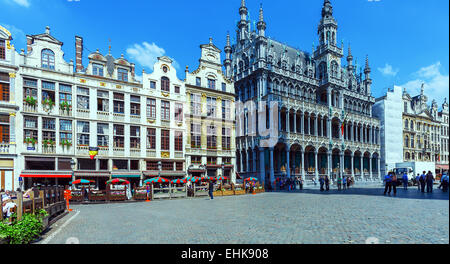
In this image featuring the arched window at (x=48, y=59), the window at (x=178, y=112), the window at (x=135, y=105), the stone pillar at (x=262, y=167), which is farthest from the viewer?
the stone pillar at (x=262, y=167)

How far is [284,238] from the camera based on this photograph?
7734mm

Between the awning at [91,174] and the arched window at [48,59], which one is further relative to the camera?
the awning at [91,174]

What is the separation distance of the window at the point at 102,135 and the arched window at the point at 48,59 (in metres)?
7.02

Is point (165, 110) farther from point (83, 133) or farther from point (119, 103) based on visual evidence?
point (83, 133)

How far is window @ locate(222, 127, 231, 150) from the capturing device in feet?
127

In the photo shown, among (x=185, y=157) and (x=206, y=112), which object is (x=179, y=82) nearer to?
(x=206, y=112)

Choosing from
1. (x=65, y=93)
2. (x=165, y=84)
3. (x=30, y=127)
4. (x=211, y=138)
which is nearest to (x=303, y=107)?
(x=211, y=138)

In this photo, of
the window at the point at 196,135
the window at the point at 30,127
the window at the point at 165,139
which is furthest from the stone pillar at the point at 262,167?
the window at the point at 30,127

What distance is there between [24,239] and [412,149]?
7390 cm

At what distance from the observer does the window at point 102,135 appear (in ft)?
100

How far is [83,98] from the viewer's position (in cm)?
3014

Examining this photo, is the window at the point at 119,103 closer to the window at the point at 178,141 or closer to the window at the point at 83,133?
the window at the point at 83,133

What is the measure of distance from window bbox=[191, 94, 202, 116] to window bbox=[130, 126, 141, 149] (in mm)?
7088
